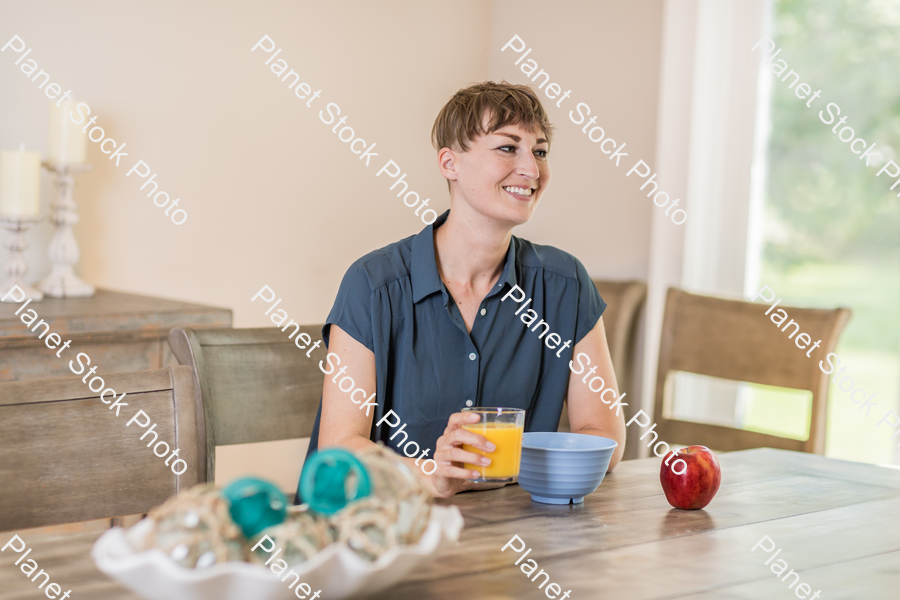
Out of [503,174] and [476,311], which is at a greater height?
[503,174]

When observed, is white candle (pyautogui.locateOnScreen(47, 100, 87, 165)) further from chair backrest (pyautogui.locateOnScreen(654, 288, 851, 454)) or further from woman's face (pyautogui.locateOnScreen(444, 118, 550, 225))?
chair backrest (pyautogui.locateOnScreen(654, 288, 851, 454))

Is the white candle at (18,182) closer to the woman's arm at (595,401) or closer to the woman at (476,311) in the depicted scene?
the woman at (476,311)

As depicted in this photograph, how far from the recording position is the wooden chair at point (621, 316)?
106 inches

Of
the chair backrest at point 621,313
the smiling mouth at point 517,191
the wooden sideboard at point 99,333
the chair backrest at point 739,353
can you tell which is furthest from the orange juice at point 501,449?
the chair backrest at point 621,313

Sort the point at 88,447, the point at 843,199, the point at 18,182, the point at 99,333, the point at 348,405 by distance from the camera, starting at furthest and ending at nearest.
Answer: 1. the point at 843,199
2. the point at 18,182
3. the point at 99,333
4. the point at 348,405
5. the point at 88,447

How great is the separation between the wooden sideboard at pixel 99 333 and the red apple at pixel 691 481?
999 mm

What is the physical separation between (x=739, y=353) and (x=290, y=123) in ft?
5.19

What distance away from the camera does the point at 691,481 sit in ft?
3.55

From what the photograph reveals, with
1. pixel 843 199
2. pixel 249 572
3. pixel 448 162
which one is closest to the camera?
pixel 249 572

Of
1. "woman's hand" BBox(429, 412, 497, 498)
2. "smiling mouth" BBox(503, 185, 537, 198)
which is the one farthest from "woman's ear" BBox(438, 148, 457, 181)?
"woman's hand" BBox(429, 412, 497, 498)

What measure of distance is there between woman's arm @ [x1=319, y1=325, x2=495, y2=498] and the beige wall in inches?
51.7

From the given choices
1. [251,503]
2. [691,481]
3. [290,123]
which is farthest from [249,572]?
[290,123]

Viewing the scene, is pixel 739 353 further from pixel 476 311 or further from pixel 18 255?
pixel 18 255

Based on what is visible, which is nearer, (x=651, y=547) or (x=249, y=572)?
(x=249, y=572)
